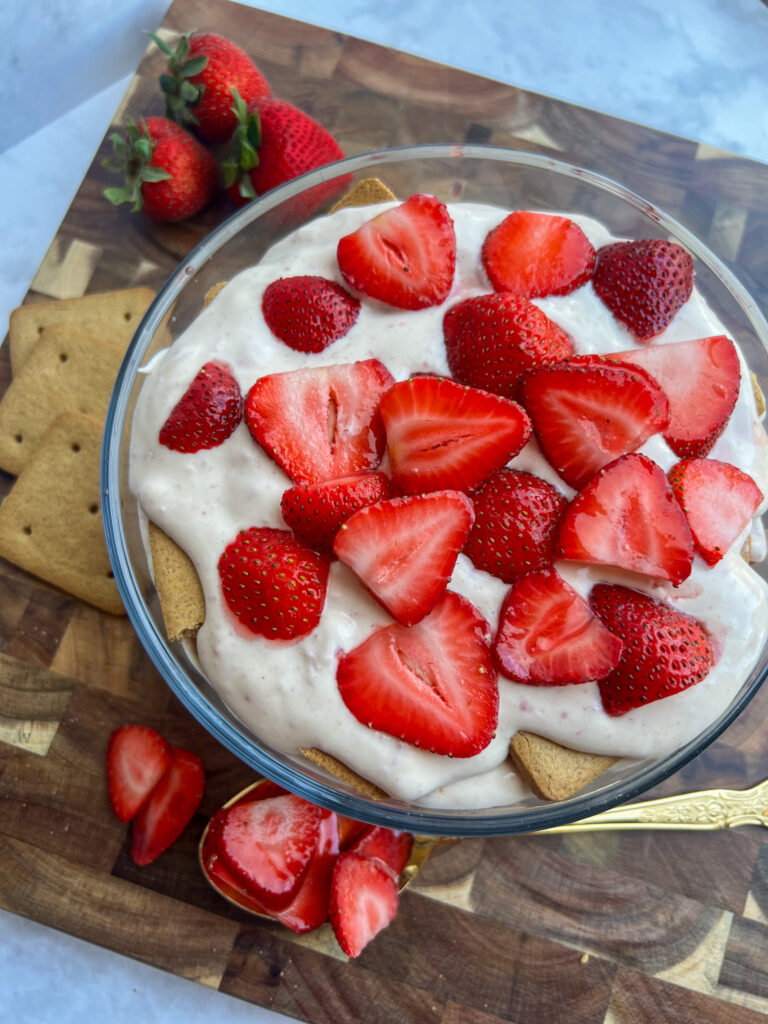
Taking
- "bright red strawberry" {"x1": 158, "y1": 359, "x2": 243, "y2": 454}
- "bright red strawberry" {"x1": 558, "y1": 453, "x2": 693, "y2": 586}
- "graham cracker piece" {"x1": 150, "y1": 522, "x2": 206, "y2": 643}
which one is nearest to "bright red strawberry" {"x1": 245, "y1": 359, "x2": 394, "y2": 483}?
"bright red strawberry" {"x1": 158, "y1": 359, "x2": 243, "y2": 454}

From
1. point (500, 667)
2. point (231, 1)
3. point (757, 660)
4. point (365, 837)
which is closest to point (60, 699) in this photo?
point (365, 837)

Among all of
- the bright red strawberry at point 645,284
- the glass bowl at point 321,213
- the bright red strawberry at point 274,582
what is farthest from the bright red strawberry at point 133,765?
the bright red strawberry at point 645,284

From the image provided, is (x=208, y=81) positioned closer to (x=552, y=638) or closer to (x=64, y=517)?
(x=64, y=517)

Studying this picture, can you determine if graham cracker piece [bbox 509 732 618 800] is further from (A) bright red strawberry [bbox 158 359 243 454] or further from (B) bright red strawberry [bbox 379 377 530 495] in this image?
(A) bright red strawberry [bbox 158 359 243 454]

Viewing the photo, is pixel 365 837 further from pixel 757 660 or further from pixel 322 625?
pixel 757 660

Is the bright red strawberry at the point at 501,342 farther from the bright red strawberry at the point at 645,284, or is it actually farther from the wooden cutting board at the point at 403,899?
the wooden cutting board at the point at 403,899
